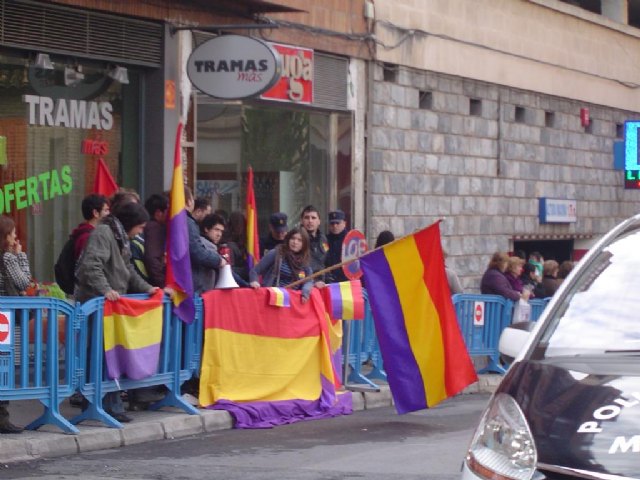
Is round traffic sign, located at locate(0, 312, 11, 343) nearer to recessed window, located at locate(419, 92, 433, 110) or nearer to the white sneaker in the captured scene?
the white sneaker

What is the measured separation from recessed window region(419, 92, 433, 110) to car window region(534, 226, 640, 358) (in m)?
17.0

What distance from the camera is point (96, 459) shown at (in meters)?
10.0

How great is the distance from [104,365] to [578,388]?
22.5ft

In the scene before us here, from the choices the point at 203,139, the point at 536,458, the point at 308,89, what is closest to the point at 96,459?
the point at 536,458

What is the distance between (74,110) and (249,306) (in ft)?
15.5

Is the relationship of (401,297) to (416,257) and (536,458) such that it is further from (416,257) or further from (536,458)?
(536,458)

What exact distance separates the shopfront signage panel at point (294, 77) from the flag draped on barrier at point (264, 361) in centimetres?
637

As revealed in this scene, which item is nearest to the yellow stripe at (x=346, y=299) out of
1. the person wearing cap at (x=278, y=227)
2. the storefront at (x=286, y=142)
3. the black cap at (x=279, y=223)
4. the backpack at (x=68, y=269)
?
the person wearing cap at (x=278, y=227)

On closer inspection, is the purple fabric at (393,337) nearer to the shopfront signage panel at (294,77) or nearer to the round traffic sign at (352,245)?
the round traffic sign at (352,245)

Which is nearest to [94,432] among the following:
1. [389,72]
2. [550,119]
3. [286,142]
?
[286,142]

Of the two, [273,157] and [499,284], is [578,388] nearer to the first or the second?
[499,284]

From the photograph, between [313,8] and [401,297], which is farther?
[313,8]

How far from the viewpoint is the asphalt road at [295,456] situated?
9281 mm

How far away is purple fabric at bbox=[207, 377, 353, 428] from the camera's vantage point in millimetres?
12023
